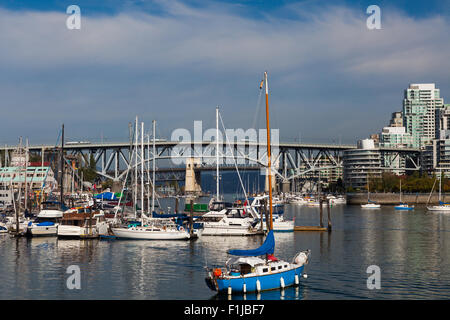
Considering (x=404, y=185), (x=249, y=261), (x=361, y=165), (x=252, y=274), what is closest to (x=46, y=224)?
(x=249, y=261)

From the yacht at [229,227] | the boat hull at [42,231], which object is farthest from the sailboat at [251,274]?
the boat hull at [42,231]

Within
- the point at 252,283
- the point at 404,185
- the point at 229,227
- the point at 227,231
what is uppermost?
the point at 404,185

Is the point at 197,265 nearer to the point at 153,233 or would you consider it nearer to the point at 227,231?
the point at 153,233

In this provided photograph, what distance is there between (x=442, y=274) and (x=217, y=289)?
14.9 m

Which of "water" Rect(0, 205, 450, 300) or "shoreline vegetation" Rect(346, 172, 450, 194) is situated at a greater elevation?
"shoreline vegetation" Rect(346, 172, 450, 194)

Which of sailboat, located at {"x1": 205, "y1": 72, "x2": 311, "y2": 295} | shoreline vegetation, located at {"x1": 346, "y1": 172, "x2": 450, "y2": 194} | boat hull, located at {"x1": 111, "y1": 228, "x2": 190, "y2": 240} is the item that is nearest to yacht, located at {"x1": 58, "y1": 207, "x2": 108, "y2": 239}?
boat hull, located at {"x1": 111, "y1": 228, "x2": 190, "y2": 240}

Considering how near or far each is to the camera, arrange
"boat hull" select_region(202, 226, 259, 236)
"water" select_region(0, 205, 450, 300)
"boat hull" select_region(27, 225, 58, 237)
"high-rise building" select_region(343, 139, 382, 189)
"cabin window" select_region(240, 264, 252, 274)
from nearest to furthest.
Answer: "cabin window" select_region(240, 264, 252, 274) → "water" select_region(0, 205, 450, 300) → "boat hull" select_region(27, 225, 58, 237) → "boat hull" select_region(202, 226, 259, 236) → "high-rise building" select_region(343, 139, 382, 189)

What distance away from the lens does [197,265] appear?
121 feet

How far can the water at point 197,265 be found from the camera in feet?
94.2

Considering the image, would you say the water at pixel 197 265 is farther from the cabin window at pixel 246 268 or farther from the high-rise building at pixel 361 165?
the high-rise building at pixel 361 165

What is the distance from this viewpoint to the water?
94.2ft

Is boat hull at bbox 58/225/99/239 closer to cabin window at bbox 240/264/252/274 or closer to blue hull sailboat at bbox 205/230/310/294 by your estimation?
blue hull sailboat at bbox 205/230/310/294
